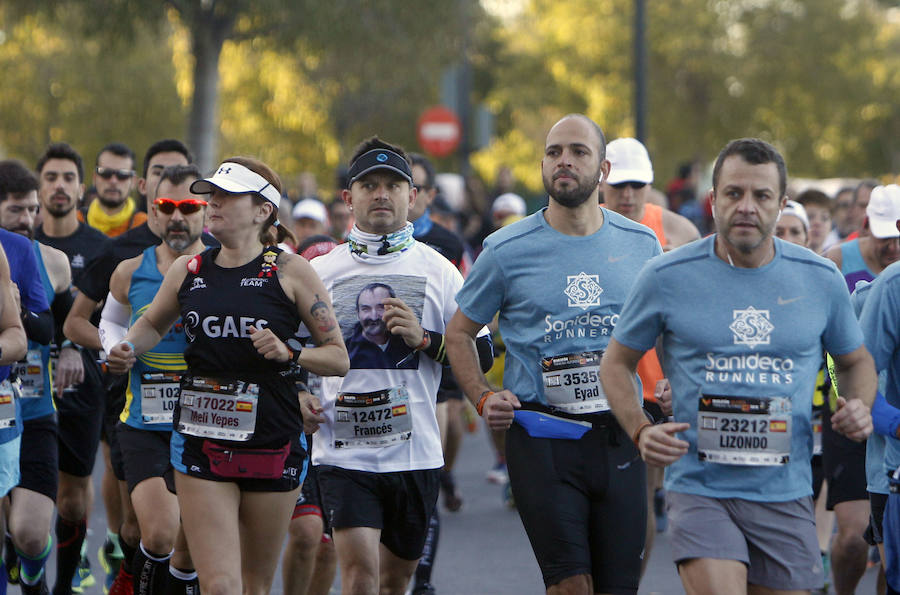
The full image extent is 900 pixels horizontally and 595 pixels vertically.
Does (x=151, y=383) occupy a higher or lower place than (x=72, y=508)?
higher

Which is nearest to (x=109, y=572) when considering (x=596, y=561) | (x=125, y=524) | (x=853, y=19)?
(x=125, y=524)

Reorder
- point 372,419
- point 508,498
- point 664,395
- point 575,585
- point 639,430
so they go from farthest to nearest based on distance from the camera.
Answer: point 508,498
point 372,419
point 575,585
point 664,395
point 639,430

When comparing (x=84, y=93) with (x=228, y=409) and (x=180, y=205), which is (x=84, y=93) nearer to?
(x=180, y=205)

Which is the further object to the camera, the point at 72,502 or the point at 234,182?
the point at 72,502

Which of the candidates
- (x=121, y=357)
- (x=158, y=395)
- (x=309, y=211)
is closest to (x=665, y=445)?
(x=121, y=357)

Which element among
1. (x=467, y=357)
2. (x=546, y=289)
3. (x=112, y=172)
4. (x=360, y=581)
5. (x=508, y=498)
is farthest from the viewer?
(x=508, y=498)

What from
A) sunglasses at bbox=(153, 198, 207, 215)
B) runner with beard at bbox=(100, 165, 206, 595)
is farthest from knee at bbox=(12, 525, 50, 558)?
sunglasses at bbox=(153, 198, 207, 215)

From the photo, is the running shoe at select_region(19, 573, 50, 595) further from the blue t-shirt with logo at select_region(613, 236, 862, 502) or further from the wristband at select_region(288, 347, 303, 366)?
the blue t-shirt with logo at select_region(613, 236, 862, 502)

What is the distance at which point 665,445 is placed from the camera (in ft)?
16.4

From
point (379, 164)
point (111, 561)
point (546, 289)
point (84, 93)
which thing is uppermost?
point (84, 93)

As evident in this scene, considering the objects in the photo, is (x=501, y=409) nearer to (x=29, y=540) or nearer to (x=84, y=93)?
(x=29, y=540)

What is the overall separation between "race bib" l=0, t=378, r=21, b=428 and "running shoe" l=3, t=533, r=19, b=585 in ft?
4.64

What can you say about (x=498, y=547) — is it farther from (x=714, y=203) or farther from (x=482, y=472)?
(x=714, y=203)

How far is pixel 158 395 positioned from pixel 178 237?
0.75m
